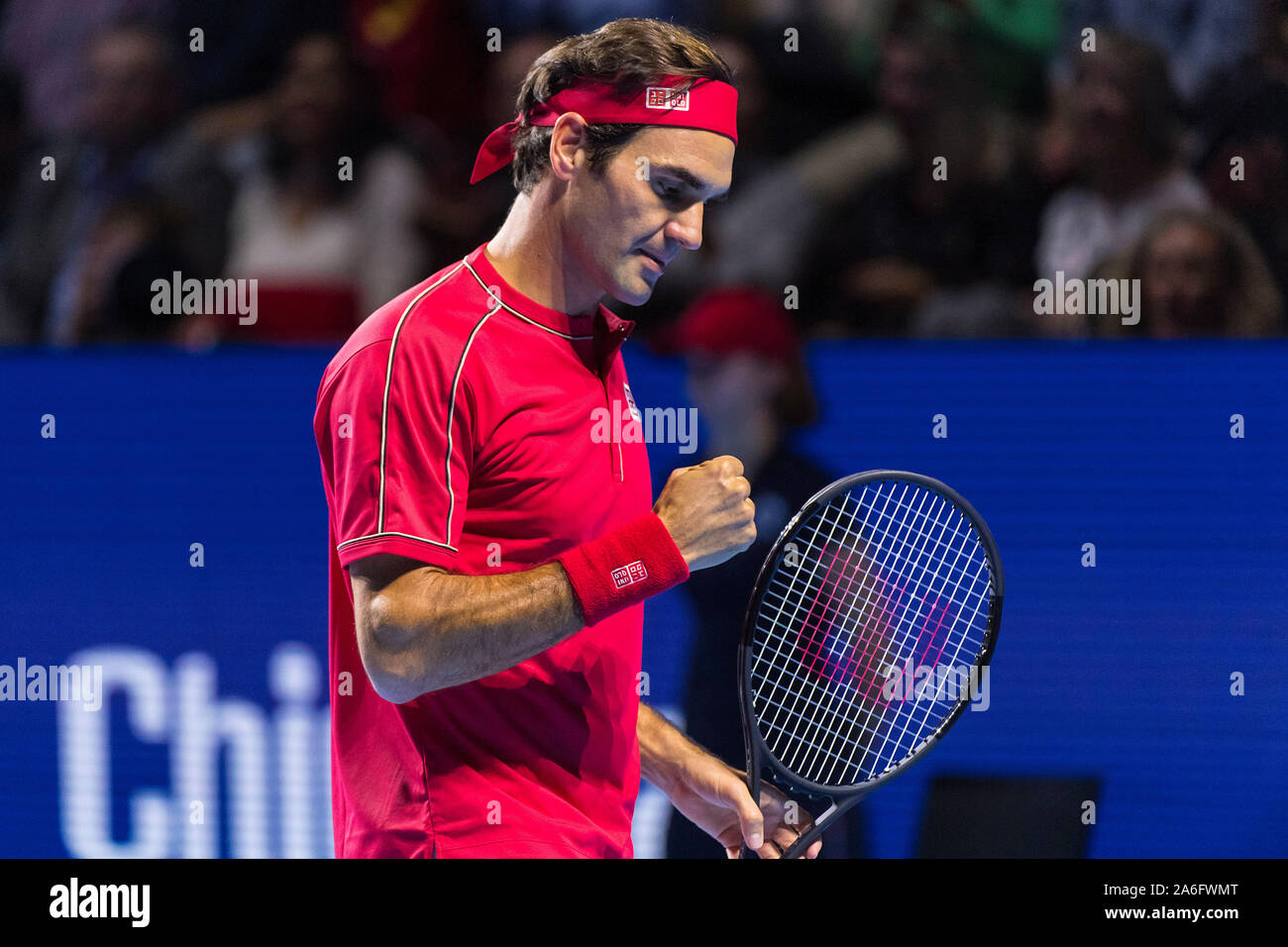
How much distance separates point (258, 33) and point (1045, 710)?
9.68ft

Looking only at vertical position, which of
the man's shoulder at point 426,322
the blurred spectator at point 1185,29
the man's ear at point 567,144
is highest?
the blurred spectator at point 1185,29

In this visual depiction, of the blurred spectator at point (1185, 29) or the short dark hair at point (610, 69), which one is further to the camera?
the blurred spectator at point (1185, 29)

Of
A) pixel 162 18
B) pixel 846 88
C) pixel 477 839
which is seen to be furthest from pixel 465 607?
pixel 162 18

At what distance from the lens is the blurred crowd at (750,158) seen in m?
3.79

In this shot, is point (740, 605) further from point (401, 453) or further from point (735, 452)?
point (401, 453)

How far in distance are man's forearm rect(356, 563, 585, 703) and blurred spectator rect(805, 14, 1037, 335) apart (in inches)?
89.9

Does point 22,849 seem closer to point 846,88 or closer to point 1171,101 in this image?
point 846,88

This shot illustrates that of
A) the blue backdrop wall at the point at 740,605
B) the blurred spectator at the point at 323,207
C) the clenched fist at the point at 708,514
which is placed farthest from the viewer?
the blurred spectator at the point at 323,207

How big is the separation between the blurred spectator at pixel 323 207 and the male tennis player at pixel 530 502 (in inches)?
84.1

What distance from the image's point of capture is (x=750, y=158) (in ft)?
13.1

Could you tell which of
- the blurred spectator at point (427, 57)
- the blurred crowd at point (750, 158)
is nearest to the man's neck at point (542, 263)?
the blurred crowd at point (750, 158)

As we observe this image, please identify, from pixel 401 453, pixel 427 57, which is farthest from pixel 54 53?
pixel 401 453

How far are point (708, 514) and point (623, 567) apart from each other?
0.46ft

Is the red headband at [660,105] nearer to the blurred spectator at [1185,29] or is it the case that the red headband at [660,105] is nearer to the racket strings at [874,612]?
A: the racket strings at [874,612]
